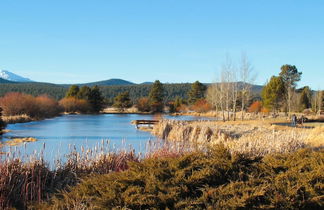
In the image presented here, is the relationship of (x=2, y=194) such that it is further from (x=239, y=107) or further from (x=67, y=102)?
(x=67, y=102)

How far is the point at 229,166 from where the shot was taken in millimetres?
4520

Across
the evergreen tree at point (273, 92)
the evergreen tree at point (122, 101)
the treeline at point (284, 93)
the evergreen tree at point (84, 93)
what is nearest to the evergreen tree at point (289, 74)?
the treeline at point (284, 93)

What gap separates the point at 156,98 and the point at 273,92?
29.8m

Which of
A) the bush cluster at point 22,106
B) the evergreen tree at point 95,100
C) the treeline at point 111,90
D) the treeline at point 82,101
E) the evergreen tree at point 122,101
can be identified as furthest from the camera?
the treeline at point 111,90

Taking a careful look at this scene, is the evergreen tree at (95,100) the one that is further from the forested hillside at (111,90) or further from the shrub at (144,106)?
the forested hillside at (111,90)

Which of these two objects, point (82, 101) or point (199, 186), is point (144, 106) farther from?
point (199, 186)

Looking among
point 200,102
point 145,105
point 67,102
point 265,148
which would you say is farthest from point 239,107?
point 265,148

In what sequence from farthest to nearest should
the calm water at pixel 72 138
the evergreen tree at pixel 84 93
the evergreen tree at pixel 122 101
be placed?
1. the evergreen tree at pixel 122 101
2. the evergreen tree at pixel 84 93
3. the calm water at pixel 72 138

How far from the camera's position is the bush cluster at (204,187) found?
3662mm

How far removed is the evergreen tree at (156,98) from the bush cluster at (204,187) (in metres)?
65.6

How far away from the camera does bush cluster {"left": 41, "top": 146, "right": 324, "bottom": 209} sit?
366 cm

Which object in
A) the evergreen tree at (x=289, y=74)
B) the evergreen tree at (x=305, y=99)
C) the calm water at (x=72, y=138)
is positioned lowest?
the calm water at (x=72, y=138)

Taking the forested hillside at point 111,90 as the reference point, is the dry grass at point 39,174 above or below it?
below

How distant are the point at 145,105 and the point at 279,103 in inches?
1230
